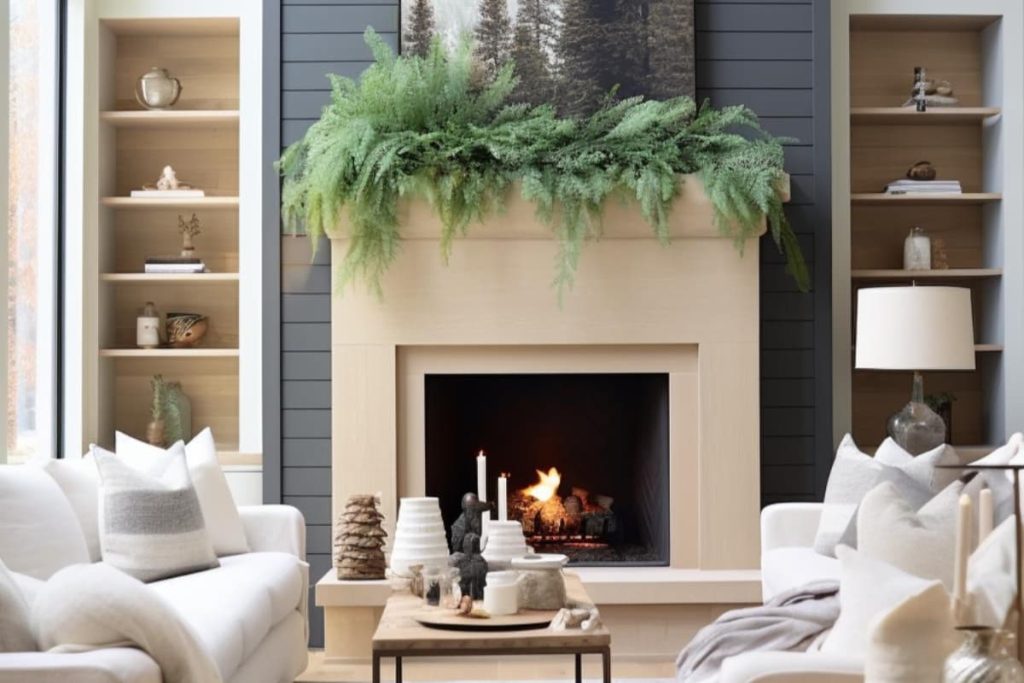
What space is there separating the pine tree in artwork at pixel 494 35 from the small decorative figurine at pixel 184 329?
66.6 inches

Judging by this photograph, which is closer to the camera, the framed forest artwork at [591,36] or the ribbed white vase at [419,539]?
the ribbed white vase at [419,539]

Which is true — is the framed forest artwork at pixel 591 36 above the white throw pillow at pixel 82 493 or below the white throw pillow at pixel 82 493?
above

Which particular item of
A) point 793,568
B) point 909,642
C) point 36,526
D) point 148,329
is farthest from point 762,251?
point 909,642

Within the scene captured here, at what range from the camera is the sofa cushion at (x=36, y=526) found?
347cm

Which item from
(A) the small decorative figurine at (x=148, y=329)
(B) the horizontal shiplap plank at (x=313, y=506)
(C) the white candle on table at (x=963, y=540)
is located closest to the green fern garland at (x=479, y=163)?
(B) the horizontal shiplap plank at (x=313, y=506)

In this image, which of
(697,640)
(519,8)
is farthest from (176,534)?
(519,8)

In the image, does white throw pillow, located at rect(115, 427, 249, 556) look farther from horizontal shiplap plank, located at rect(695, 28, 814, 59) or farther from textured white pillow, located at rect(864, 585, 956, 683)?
textured white pillow, located at rect(864, 585, 956, 683)

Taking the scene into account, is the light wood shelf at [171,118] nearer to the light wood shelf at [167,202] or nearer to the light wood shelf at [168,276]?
the light wood shelf at [167,202]

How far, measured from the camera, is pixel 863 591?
2314mm

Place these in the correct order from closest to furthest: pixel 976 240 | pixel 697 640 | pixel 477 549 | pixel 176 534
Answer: pixel 697 640 < pixel 477 549 < pixel 176 534 < pixel 976 240

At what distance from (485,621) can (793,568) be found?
1.32 meters

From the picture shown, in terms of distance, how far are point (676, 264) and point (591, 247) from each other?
13.0 inches

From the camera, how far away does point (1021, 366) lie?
18.4ft

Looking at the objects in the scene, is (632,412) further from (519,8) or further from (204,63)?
(204,63)
